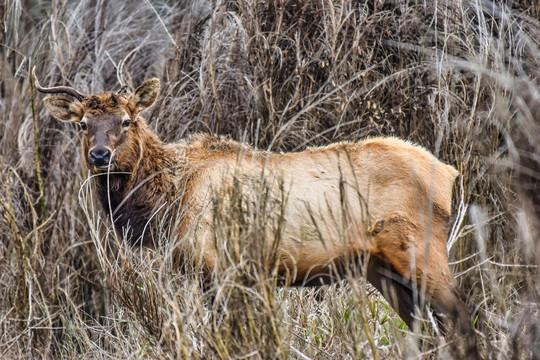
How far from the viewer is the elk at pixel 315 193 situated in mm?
4438

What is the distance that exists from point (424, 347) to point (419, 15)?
11.4 feet

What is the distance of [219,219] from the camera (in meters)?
3.64

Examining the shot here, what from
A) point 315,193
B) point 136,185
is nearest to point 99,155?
point 136,185

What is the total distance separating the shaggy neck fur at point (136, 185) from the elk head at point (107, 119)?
11 mm

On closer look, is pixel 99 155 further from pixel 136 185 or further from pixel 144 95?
pixel 144 95

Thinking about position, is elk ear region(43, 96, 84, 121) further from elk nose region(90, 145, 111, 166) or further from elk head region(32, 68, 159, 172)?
elk nose region(90, 145, 111, 166)

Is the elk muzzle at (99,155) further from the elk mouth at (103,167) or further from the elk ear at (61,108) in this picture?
the elk ear at (61,108)

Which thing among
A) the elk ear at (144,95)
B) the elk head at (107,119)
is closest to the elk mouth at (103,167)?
the elk head at (107,119)

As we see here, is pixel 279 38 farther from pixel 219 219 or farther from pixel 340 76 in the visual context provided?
pixel 219 219

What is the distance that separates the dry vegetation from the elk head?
1.55ft

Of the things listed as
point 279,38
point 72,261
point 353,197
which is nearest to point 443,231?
point 353,197

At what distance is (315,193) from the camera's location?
464cm

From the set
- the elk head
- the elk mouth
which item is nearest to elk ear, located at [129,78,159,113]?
the elk head

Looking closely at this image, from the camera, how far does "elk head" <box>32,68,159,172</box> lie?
502 cm
